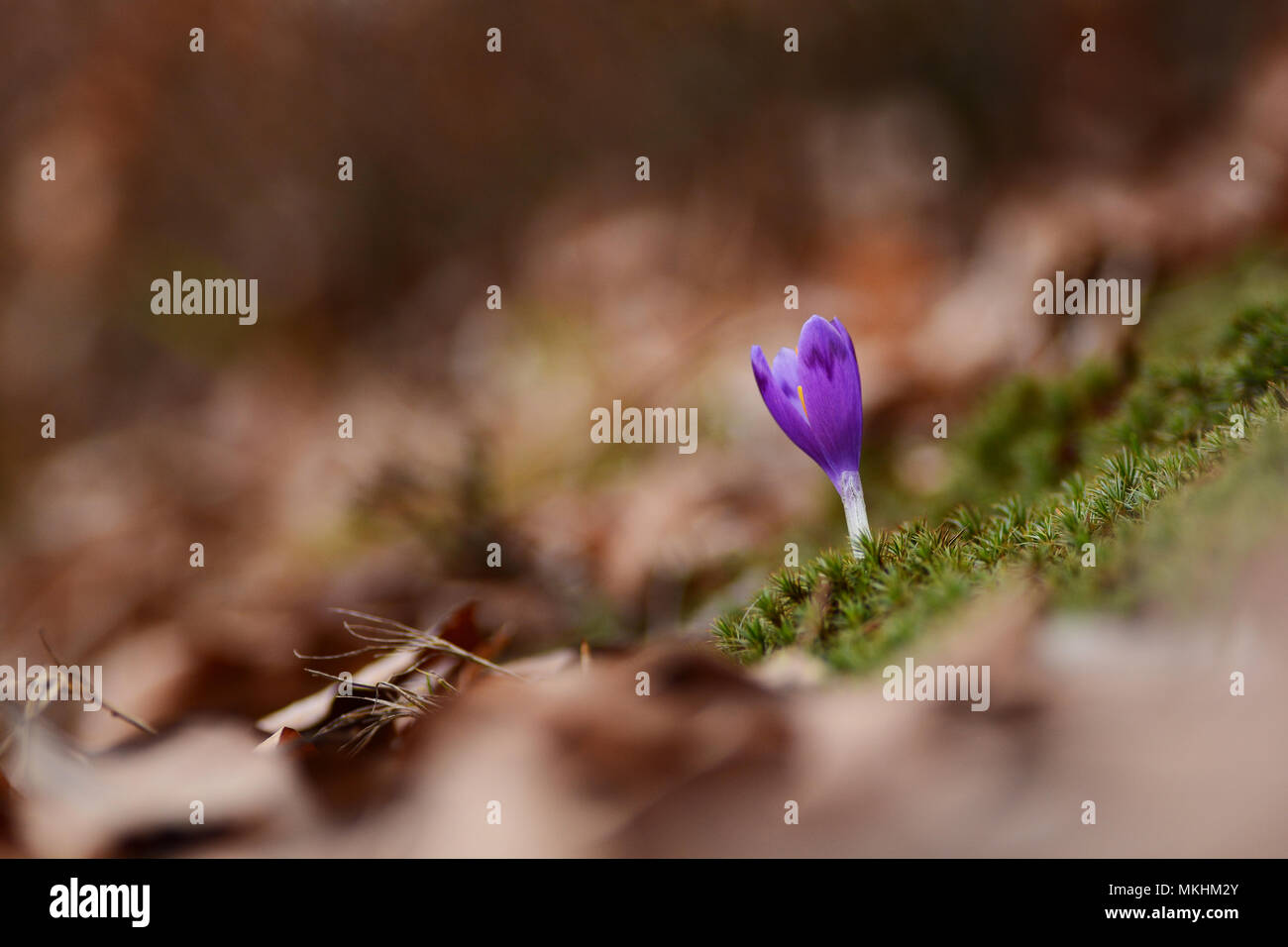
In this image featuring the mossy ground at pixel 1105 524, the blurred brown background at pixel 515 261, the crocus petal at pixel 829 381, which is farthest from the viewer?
the blurred brown background at pixel 515 261

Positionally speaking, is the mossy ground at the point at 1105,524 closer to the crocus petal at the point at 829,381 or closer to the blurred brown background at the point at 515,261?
the crocus petal at the point at 829,381

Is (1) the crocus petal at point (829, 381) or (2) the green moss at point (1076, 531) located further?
(1) the crocus petal at point (829, 381)

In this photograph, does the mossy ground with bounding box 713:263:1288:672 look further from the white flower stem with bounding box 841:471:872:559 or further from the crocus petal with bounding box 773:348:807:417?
the crocus petal with bounding box 773:348:807:417

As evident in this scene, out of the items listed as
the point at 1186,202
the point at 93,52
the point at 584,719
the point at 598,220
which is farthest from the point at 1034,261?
the point at 93,52

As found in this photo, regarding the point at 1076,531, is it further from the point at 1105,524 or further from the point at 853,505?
the point at 853,505

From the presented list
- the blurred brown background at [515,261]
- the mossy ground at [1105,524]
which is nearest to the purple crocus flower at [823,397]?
the mossy ground at [1105,524]

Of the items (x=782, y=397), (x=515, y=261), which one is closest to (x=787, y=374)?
(x=782, y=397)
